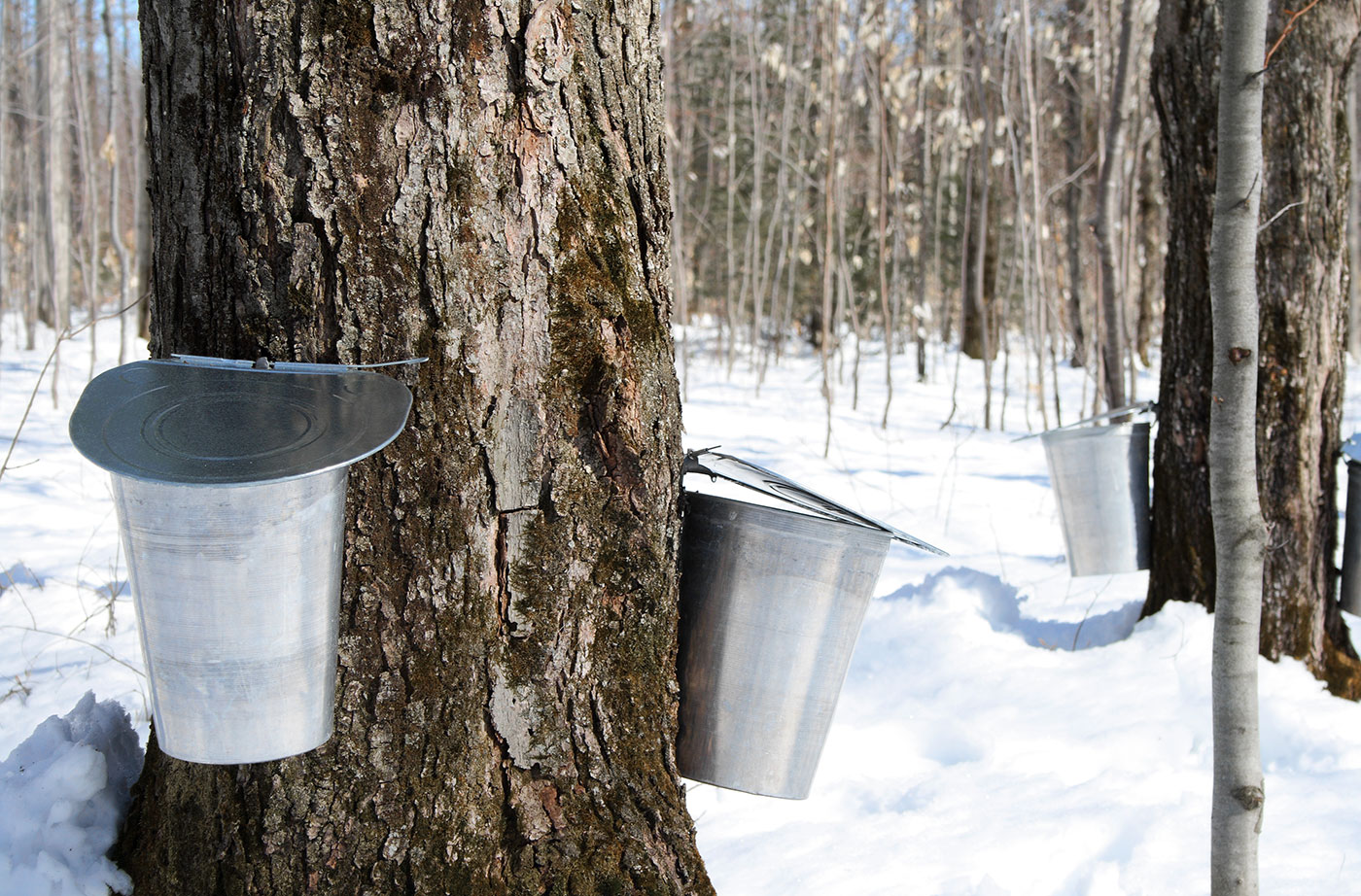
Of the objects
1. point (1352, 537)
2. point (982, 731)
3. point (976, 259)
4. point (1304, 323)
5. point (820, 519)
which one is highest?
point (976, 259)

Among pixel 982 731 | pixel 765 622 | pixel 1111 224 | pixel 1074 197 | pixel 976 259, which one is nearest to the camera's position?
pixel 765 622

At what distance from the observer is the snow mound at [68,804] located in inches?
50.9

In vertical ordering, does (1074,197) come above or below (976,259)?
above

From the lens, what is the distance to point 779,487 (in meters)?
1.33

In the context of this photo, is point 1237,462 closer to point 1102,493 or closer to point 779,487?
point 779,487

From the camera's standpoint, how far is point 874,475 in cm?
543

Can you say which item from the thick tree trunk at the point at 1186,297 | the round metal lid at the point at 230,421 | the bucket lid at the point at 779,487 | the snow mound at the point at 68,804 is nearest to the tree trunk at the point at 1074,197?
the thick tree trunk at the point at 1186,297

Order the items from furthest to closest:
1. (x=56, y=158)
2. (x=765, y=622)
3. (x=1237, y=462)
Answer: (x=56, y=158), (x=1237, y=462), (x=765, y=622)

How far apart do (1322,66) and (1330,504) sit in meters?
1.19

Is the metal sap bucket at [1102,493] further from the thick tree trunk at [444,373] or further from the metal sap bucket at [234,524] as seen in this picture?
the metal sap bucket at [234,524]

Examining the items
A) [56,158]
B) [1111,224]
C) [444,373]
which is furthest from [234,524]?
[56,158]

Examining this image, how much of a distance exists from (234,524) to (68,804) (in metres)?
0.71

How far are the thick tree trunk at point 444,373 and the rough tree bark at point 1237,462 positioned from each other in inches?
32.4

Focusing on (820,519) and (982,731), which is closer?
(820,519)
